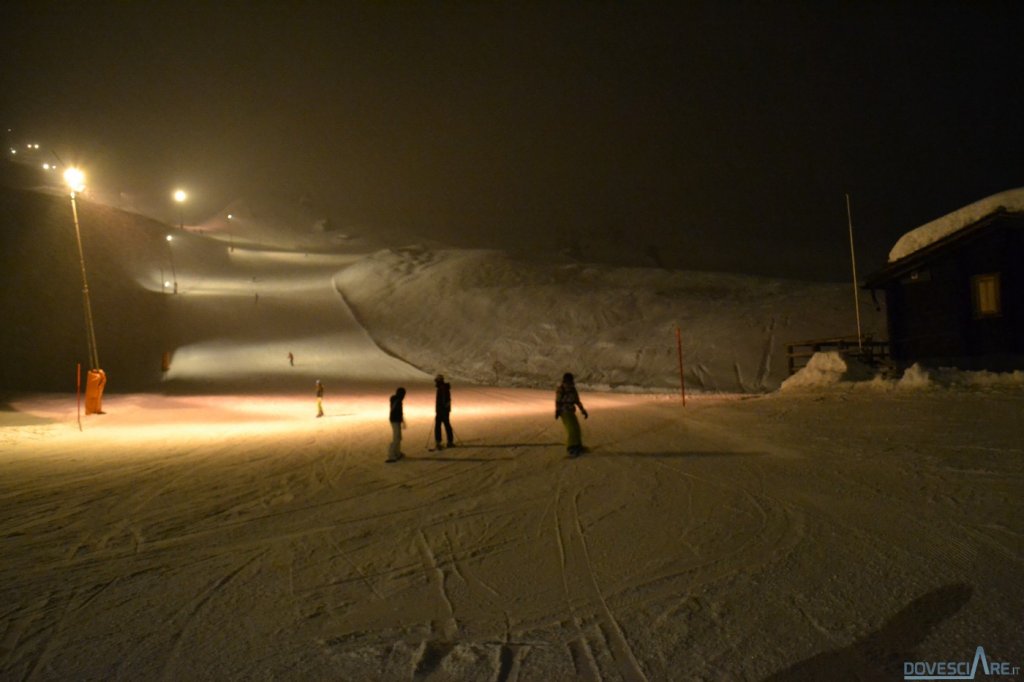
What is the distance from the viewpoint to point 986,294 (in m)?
19.1

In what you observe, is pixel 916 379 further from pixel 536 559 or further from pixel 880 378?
pixel 536 559

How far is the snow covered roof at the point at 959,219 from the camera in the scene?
18.7 metres

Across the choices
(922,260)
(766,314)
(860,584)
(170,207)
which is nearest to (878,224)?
(766,314)

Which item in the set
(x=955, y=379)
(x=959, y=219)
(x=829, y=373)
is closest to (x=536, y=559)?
(x=955, y=379)

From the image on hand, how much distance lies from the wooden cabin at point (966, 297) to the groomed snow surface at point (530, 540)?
4.51 metres

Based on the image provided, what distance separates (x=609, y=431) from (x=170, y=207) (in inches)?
5831

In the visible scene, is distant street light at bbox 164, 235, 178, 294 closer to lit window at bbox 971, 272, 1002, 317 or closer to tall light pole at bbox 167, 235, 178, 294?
tall light pole at bbox 167, 235, 178, 294

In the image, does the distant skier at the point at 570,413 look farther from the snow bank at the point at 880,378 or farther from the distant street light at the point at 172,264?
the distant street light at the point at 172,264

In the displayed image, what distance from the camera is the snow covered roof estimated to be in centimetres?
1867

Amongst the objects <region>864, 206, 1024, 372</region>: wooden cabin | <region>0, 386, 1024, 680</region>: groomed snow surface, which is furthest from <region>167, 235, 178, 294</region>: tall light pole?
<region>864, 206, 1024, 372</region>: wooden cabin

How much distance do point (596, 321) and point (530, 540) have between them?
103ft

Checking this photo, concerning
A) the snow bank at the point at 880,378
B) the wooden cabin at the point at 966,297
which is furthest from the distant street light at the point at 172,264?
the wooden cabin at the point at 966,297

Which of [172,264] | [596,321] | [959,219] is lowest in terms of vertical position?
[596,321]

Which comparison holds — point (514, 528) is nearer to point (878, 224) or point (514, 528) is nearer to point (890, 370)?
point (890, 370)
